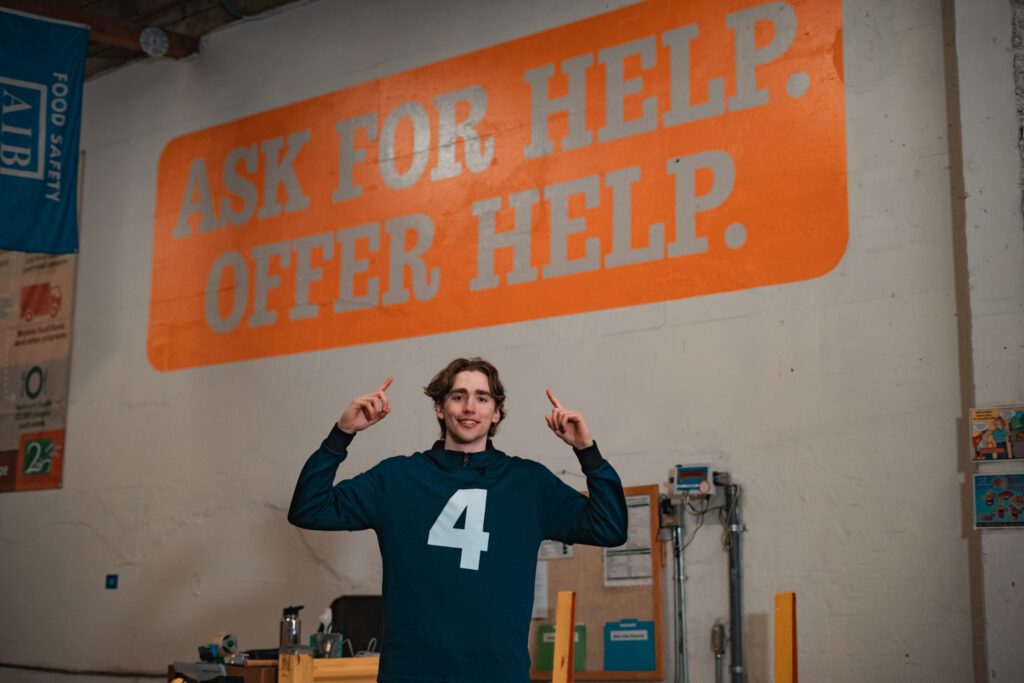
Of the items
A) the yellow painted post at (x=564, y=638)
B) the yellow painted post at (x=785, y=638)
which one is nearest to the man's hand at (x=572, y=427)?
the yellow painted post at (x=564, y=638)

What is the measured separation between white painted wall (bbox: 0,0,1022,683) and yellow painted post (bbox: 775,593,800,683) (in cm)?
51

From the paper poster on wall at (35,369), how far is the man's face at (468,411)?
17.6 ft

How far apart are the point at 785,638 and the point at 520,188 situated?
2.55 metres

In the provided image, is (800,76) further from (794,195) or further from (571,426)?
(571,426)

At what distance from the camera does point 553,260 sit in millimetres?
5492

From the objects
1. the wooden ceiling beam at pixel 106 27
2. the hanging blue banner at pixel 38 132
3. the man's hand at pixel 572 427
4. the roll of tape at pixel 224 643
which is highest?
the wooden ceiling beam at pixel 106 27

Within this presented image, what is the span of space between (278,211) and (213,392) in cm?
111

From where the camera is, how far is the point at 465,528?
2.77 m

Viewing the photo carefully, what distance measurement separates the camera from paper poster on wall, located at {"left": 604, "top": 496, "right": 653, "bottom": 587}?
4996mm

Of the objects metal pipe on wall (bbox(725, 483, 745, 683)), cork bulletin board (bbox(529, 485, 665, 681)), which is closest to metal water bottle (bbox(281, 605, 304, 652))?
cork bulletin board (bbox(529, 485, 665, 681))

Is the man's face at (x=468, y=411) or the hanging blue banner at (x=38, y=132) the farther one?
the hanging blue banner at (x=38, y=132)

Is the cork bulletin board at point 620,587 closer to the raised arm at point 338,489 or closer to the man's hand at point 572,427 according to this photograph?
the man's hand at point 572,427

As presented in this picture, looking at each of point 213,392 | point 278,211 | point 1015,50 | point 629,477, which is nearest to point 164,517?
point 213,392

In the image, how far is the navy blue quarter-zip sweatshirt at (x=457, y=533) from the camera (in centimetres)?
266
